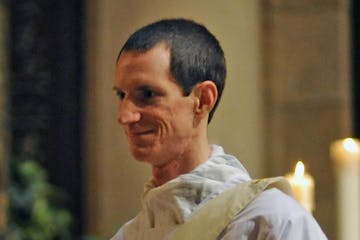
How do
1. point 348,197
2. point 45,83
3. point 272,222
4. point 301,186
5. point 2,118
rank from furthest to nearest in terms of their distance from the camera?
point 45,83
point 2,118
point 348,197
point 301,186
point 272,222

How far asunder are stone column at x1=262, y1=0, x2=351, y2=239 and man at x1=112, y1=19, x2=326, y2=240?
5.90 feet

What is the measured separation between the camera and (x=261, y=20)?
8.82 ft

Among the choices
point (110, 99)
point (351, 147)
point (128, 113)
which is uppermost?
point (128, 113)

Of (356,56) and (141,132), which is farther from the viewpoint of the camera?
(356,56)

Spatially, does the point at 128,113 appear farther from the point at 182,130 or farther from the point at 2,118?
the point at 2,118

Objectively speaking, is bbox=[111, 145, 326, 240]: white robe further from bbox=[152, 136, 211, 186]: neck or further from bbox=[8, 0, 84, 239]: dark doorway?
bbox=[8, 0, 84, 239]: dark doorway

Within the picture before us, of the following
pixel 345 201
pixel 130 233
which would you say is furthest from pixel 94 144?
pixel 130 233

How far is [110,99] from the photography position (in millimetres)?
2705

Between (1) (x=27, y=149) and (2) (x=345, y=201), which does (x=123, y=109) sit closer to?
(2) (x=345, y=201)

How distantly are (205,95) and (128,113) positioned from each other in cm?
5

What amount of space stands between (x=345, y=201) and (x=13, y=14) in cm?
181

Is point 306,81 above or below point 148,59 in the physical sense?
below

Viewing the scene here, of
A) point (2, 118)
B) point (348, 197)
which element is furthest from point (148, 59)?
point (2, 118)

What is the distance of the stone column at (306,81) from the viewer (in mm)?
2684
